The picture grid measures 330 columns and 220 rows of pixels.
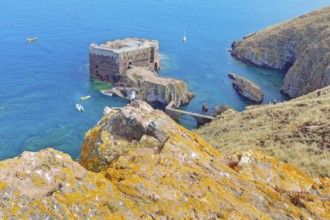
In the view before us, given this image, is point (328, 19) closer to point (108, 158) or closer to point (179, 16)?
point (179, 16)

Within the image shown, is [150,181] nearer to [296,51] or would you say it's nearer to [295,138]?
[295,138]

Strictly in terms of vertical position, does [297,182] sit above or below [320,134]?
→ above

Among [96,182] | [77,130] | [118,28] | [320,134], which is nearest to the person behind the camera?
[96,182]

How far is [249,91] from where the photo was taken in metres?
87.6

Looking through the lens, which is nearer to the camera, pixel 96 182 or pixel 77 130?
pixel 96 182

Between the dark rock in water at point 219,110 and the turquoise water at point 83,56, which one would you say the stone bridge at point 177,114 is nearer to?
the turquoise water at point 83,56

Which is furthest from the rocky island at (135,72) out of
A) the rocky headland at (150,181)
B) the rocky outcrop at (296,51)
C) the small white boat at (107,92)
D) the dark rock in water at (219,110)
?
the rocky headland at (150,181)

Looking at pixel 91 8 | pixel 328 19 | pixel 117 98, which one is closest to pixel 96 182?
pixel 117 98

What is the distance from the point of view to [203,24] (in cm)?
16038

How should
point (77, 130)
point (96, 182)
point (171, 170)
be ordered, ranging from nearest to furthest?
point (96, 182) → point (171, 170) → point (77, 130)

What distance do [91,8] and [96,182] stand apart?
180 m

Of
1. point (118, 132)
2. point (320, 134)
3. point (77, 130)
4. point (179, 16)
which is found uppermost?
point (118, 132)

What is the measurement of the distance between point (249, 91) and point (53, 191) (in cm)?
8281

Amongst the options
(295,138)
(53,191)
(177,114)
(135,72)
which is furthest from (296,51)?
(53,191)
